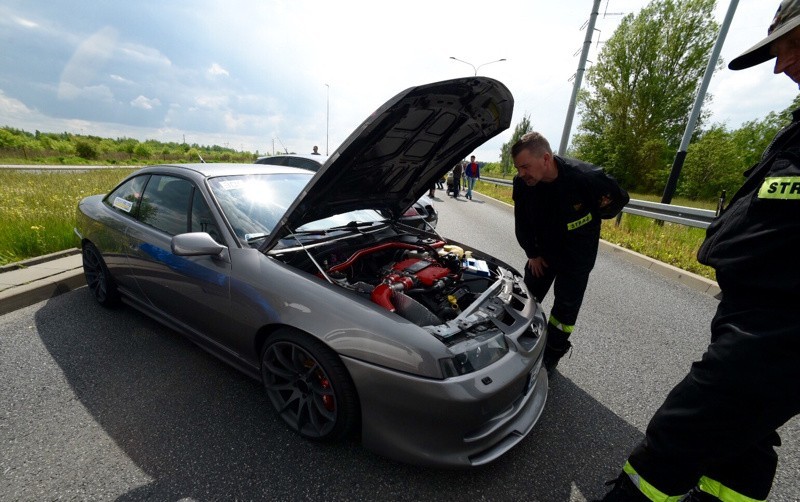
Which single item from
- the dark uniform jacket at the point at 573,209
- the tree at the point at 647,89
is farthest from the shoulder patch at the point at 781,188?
the tree at the point at 647,89

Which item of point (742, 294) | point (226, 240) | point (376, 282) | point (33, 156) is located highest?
point (742, 294)

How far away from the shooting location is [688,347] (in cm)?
297

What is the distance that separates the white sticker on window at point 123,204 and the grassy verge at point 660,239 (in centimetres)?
672

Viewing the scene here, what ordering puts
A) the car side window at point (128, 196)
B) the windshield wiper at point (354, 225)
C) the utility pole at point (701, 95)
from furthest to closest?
the utility pole at point (701, 95)
the car side window at point (128, 196)
the windshield wiper at point (354, 225)

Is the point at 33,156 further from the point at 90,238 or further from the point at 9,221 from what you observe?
the point at 90,238

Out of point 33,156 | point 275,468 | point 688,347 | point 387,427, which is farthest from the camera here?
point 33,156

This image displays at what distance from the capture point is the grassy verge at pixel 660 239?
5.01 meters

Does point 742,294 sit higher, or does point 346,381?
point 742,294

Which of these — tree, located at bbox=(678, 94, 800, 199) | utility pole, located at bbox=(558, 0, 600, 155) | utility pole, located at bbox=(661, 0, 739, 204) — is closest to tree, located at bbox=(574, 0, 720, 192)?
tree, located at bbox=(678, 94, 800, 199)

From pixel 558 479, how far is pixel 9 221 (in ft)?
21.6

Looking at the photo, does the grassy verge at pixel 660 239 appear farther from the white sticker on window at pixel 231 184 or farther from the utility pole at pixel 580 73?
the white sticker on window at pixel 231 184

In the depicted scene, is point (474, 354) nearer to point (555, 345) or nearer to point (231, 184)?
point (555, 345)

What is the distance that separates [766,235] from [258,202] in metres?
2.56

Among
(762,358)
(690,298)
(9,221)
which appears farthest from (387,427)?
(9,221)
